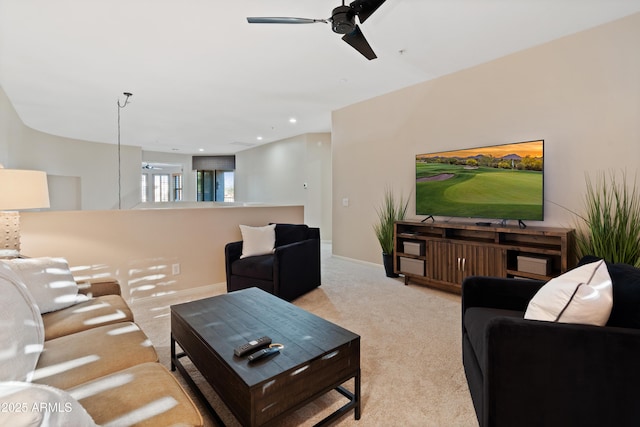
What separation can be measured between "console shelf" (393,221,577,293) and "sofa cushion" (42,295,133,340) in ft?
10.3

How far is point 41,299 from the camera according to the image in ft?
5.93

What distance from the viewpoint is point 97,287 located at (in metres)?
2.20

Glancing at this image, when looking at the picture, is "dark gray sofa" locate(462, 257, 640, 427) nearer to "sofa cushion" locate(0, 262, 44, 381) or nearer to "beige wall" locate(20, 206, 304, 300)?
"sofa cushion" locate(0, 262, 44, 381)

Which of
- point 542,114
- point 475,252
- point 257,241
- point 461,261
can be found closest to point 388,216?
point 461,261

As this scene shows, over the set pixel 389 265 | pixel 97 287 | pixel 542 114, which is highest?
pixel 542 114

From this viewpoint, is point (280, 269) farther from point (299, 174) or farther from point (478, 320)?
point (299, 174)

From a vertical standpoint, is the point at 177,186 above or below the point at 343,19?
below

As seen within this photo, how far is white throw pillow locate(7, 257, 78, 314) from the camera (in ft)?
5.89

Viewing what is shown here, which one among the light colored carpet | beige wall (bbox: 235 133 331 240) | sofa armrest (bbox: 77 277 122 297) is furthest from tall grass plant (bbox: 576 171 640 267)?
beige wall (bbox: 235 133 331 240)

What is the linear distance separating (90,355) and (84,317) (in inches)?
20.2

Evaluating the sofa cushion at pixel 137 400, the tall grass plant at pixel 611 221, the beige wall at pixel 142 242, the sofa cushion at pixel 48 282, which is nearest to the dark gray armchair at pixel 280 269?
the beige wall at pixel 142 242

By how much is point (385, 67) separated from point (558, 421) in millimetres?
3597

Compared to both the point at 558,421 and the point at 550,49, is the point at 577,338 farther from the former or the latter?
the point at 550,49

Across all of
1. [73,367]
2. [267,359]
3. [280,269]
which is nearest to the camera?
[73,367]
